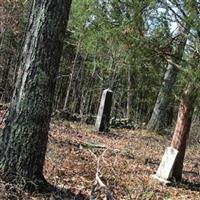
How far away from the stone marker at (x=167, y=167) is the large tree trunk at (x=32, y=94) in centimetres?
371

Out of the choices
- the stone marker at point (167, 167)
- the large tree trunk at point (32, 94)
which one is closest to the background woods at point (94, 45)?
the large tree trunk at point (32, 94)

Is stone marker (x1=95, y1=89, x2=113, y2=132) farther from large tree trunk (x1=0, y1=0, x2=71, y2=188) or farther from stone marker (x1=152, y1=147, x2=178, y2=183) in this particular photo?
large tree trunk (x1=0, y1=0, x2=71, y2=188)

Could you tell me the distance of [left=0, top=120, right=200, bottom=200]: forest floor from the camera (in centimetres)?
630

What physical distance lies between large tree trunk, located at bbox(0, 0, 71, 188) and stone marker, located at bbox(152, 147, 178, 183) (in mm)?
3714

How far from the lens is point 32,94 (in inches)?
233

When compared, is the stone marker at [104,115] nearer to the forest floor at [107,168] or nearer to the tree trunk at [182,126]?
the forest floor at [107,168]

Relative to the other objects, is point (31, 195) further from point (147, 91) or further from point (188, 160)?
point (147, 91)

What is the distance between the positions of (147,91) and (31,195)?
24.4 m

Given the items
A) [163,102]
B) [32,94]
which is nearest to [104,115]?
[163,102]

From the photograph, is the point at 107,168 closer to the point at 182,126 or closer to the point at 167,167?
the point at 167,167

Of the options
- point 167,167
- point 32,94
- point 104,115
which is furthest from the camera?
point 104,115

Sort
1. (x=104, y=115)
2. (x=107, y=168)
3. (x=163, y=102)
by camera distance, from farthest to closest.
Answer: (x=163, y=102) → (x=104, y=115) → (x=107, y=168)

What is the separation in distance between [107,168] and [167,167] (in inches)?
49.5

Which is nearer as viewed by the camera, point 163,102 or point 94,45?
point 94,45
